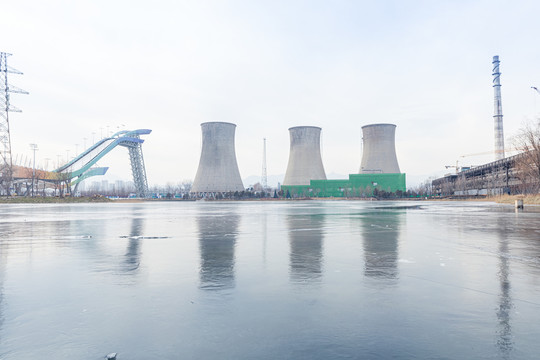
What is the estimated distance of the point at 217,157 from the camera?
56.7 meters

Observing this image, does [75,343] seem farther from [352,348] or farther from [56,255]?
[56,255]

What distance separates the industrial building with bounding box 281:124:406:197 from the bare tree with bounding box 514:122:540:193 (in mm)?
23214

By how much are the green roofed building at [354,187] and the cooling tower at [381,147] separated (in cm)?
1091

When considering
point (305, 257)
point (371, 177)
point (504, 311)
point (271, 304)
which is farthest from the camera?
point (371, 177)

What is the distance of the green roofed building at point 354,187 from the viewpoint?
2908 inches

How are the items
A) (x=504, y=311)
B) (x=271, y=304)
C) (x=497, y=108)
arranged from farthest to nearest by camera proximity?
(x=497, y=108), (x=271, y=304), (x=504, y=311)

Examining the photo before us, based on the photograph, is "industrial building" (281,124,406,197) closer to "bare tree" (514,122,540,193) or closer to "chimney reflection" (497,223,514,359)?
"bare tree" (514,122,540,193)

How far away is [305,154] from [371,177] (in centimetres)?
1919

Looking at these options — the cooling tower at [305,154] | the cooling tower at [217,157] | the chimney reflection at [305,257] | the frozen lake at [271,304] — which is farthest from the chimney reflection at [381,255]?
the cooling tower at [305,154]

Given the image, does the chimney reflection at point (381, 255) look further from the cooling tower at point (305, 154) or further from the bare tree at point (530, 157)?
the cooling tower at point (305, 154)

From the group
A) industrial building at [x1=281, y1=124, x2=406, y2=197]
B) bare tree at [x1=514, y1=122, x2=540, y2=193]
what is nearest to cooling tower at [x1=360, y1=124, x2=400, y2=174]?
industrial building at [x1=281, y1=124, x2=406, y2=197]

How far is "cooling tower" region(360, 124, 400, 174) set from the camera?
59500 millimetres

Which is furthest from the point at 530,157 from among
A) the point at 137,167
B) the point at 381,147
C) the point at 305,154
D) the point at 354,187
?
the point at 137,167

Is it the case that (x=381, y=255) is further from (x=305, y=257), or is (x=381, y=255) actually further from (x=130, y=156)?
(x=130, y=156)
